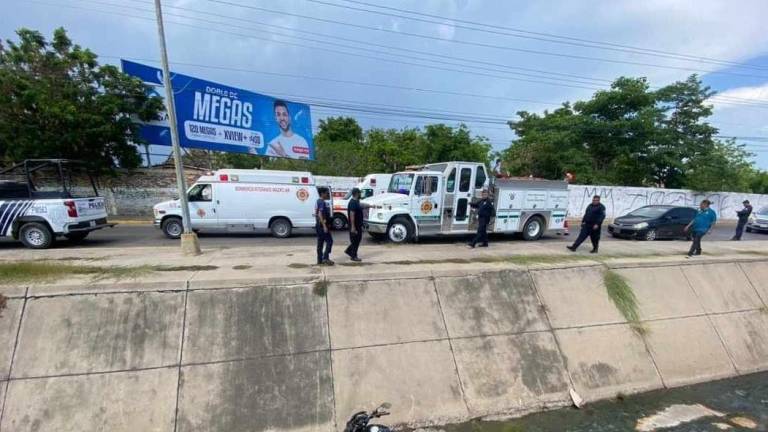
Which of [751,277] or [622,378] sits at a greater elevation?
[751,277]

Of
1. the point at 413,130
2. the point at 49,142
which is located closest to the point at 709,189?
the point at 413,130

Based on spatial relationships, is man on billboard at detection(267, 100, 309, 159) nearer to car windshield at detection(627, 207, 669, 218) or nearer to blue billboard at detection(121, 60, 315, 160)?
blue billboard at detection(121, 60, 315, 160)

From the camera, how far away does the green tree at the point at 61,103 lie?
14.7 m

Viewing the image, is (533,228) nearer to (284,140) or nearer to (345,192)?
(345,192)

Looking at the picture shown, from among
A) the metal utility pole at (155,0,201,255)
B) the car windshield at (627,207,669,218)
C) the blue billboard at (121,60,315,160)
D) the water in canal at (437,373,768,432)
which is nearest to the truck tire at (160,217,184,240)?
the metal utility pole at (155,0,201,255)

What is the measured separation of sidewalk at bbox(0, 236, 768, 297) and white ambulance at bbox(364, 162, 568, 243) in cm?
108

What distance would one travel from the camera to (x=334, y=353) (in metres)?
4.28

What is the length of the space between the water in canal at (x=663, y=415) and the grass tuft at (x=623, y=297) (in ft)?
3.47

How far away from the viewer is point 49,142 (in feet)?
49.0

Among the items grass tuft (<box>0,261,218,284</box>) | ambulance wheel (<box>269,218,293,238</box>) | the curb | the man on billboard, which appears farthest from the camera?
the man on billboard

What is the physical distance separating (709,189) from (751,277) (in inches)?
969

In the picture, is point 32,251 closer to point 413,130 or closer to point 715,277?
point 715,277

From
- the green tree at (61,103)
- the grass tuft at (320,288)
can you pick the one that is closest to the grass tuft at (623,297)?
the grass tuft at (320,288)

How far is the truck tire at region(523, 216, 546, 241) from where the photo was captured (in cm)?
1134
